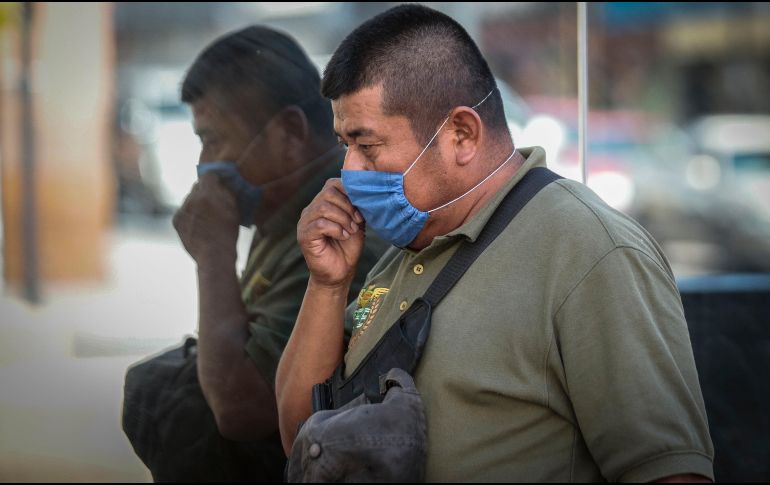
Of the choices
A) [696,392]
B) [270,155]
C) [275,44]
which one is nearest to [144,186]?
[270,155]

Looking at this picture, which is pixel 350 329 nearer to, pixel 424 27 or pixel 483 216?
pixel 483 216

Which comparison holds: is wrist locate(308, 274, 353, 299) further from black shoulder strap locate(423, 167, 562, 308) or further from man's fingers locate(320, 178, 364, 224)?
black shoulder strap locate(423, 167, 562, 308)

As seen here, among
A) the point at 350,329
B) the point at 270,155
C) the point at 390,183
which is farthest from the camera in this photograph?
the point at 270,155

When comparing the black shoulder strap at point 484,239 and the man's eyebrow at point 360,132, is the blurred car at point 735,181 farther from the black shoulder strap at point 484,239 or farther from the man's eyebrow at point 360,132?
the man's eyebrow at point 360,132

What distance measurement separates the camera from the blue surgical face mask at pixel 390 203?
1937 millimetres

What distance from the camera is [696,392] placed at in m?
1.61

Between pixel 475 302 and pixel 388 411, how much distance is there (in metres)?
0.26

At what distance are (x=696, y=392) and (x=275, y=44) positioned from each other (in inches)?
75.4

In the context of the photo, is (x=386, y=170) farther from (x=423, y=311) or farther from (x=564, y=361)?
(x=564, y=361)

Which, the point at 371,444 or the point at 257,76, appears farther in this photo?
the point at 257,76

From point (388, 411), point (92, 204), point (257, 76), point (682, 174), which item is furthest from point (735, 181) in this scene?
point (388, 411)

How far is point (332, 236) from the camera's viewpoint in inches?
80.5

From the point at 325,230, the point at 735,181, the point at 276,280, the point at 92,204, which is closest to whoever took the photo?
the point at 325,230

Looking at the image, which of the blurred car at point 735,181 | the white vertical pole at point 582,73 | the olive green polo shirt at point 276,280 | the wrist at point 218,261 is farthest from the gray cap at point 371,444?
the blurred car at point 735,181
